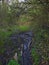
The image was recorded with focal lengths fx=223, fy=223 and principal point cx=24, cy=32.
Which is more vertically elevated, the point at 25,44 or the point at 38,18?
the point at 38,18

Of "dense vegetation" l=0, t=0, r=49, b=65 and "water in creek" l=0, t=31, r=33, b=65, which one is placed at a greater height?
"dense vegetation" l=0, t=0, r=49, b=65

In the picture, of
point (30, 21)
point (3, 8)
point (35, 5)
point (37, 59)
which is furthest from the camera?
point (3, 8)

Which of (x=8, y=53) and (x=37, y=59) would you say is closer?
(x=37, y=59)

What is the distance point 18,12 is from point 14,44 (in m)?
1.99

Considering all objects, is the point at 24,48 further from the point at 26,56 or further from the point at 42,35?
the point at 42,35

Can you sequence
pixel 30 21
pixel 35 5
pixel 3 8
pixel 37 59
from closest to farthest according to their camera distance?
pixel 35 5 < pixel 30 21 < pixel 37 59 < pixel 3 8

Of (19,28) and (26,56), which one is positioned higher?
(19,28)

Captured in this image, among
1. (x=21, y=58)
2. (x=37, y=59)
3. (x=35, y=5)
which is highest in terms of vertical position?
(x=35, y=5)

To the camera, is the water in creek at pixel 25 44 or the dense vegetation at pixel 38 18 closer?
the dense vegetation at pixel 38 18

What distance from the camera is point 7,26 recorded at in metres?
6.52

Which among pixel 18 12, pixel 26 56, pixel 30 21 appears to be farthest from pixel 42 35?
pixel 26 56

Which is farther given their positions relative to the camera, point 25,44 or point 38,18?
point 25,44

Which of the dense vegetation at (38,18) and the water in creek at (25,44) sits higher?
the dense vegetation at (38,18)

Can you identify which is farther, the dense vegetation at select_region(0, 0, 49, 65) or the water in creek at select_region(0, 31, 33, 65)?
the water in creek at select_region(0, 31, 33, 65)
